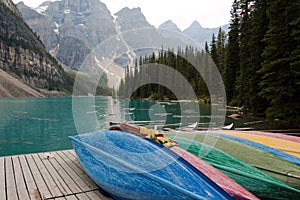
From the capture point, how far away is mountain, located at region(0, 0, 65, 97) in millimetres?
113088

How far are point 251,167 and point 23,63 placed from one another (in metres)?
148

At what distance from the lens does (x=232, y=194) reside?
360 cm

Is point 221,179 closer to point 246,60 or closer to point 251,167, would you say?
point 251,167

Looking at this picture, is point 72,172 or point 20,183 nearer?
point 20,183

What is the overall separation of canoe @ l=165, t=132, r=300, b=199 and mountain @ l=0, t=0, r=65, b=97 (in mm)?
111361

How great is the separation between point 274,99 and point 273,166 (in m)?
11.2

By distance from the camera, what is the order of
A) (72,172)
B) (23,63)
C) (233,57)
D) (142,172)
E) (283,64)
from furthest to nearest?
(23,63), (233,57), (283,64), (72,172), (142,172)

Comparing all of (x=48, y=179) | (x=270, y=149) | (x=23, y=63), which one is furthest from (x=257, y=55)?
(x=23, y=63)

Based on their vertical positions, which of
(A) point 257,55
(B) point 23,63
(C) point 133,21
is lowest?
(C) point 133,21

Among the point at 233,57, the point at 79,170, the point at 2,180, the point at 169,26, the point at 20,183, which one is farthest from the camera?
the point at 233,57

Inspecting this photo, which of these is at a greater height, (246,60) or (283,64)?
(246,60)

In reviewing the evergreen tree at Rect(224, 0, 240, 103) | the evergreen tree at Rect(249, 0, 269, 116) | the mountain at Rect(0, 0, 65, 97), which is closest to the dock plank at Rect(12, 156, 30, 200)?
the evergreen tree at Rect(249, 0, 269, 116)

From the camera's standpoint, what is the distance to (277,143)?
6.31 meters

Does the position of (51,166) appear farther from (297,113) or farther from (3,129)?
(3,129)
